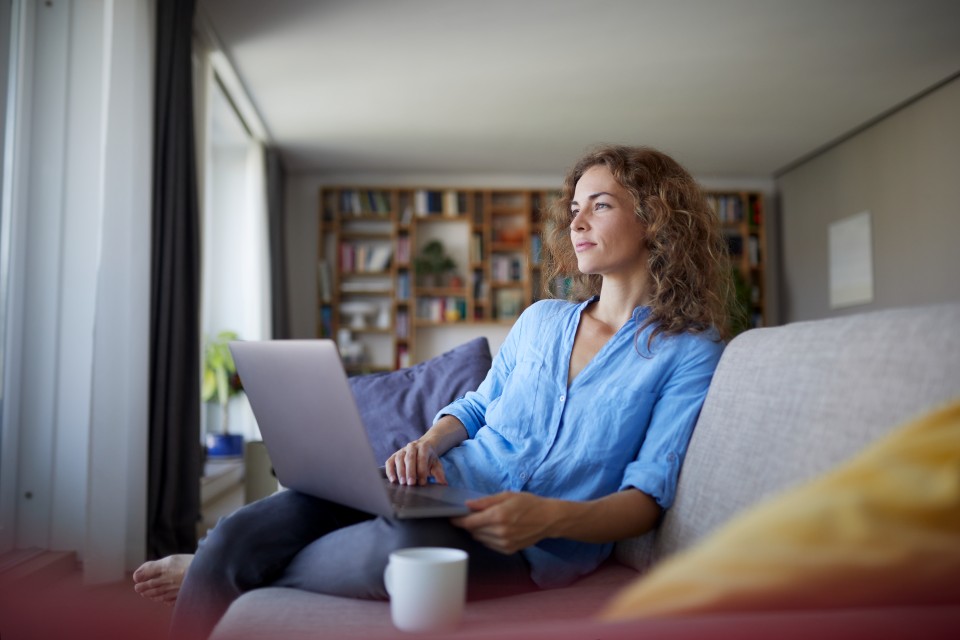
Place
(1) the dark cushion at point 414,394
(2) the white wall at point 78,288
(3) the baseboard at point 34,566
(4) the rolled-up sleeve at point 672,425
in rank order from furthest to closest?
(2) the white wall at point 78,288 < (3) the baseboard at point 34,566 < (1) the dark cushion at point 414,394 < (4) the rolled-up sleeve at point 672,425

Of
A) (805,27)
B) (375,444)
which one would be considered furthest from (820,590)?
(805,27)

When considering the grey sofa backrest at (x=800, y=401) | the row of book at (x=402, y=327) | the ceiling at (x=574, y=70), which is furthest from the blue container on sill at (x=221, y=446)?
the grey sofa backrest at (x=800, y=401)

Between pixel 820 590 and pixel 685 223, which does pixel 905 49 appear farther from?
pixel 820 590

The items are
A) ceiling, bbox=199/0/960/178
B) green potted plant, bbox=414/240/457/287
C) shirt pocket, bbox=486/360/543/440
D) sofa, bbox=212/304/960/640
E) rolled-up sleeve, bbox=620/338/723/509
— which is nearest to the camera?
sofa, bbox=212/304/960/640

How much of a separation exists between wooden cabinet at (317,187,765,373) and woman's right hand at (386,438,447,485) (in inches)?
232

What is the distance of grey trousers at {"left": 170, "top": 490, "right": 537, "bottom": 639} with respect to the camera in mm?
1126

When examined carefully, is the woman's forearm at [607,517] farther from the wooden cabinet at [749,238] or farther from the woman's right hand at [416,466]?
the wooden cabinet at [749,238]

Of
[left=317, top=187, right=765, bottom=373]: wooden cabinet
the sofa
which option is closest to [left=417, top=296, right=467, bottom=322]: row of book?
[left=317, top=187, right=765, bottom=373]: wooden cabinet

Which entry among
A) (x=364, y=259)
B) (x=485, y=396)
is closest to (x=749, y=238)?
(x=364, y=259)

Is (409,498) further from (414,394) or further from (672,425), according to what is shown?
(414,394)

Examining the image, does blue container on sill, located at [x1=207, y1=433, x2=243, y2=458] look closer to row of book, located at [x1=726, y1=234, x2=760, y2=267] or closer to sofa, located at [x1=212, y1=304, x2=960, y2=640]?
sofa, located at [x1=212, y1=304, x2=960, y2=640]

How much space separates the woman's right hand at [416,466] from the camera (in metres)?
1.38

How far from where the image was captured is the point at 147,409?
3035 mm

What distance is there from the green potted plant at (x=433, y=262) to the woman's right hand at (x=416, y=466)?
592 centimetres
